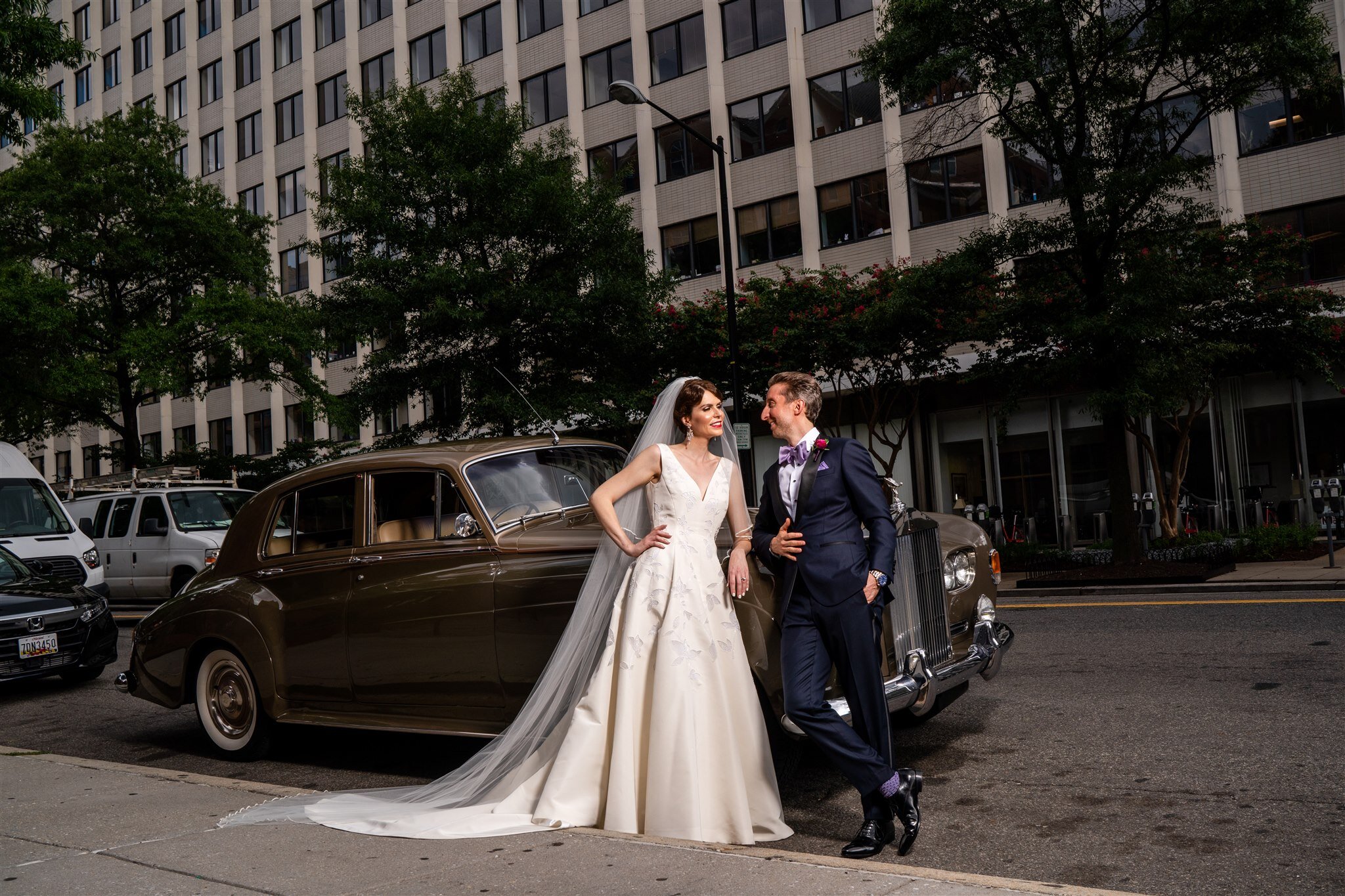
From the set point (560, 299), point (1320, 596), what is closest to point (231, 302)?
point (560, 299)

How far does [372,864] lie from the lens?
4.55 metres

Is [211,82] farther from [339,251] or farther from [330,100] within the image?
[339,251]

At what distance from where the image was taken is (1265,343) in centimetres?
1880

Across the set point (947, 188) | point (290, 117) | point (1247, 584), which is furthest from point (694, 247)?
point (290, 117)

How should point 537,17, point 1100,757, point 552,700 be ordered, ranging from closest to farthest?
point 552,700 < point 1100,757 < point 537,17

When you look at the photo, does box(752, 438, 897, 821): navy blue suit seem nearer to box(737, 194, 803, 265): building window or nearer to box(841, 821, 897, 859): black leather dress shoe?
box(841, 821, 897, 859): black leather dress shoe

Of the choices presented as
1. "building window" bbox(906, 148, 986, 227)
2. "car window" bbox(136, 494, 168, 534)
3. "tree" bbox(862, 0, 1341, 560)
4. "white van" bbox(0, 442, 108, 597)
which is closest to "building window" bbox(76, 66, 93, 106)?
"car window" bbox(136, 494, 168, 534)

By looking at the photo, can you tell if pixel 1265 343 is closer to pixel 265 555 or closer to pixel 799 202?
pixel 799 202

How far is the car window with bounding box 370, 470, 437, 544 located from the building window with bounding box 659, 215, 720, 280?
2460 cm

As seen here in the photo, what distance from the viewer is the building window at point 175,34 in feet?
159

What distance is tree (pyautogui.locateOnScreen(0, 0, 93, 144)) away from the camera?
728 inches

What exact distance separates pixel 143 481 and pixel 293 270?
25522 millimetres

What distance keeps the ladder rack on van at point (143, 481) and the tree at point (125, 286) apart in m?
4.41

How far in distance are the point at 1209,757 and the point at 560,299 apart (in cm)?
1584
